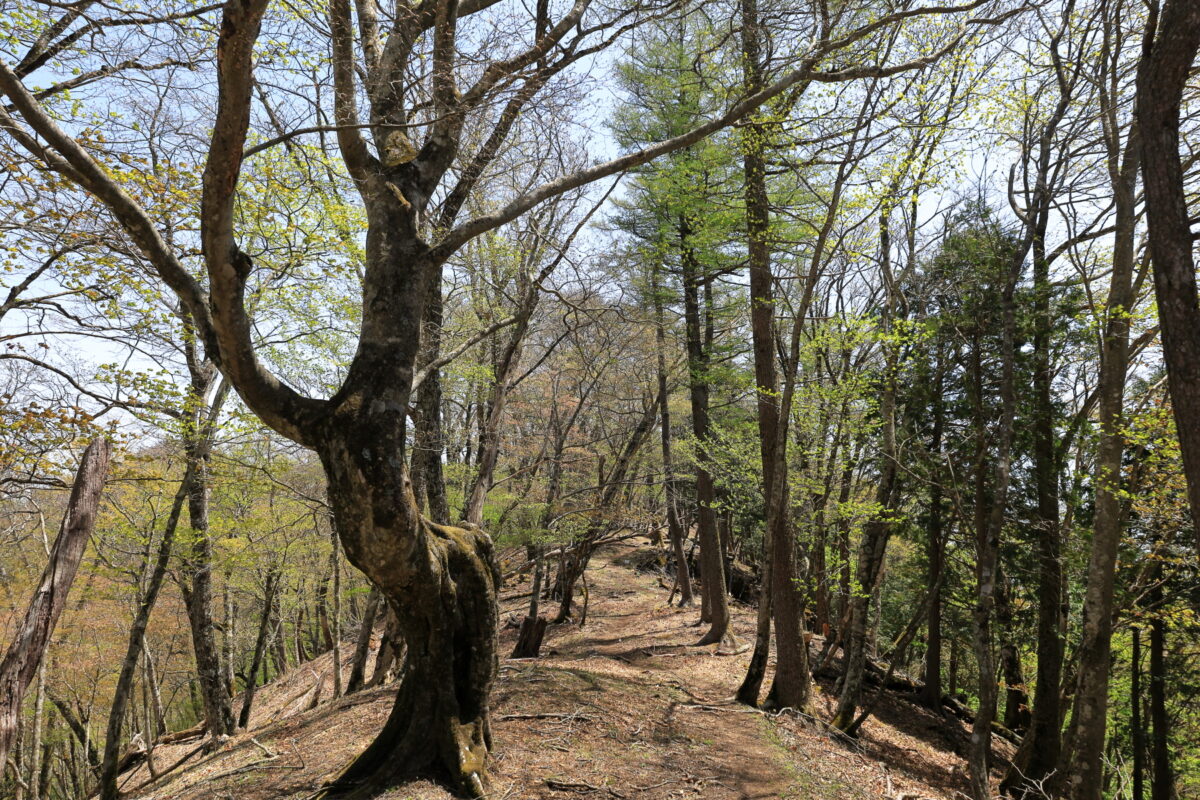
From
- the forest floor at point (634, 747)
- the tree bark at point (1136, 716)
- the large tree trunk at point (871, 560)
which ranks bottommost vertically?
the tree bark at point (1136, 716)

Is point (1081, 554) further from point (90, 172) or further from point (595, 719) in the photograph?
point (90, 172)

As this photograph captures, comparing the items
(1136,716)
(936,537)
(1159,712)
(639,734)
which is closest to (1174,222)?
(639,734)

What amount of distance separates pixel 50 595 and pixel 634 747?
5.18 meters

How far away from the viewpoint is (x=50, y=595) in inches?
160

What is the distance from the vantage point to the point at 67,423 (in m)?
7.45

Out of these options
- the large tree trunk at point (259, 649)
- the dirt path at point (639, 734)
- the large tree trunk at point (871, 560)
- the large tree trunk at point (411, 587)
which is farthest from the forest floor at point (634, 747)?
the large tree trunk at point (259, 649)

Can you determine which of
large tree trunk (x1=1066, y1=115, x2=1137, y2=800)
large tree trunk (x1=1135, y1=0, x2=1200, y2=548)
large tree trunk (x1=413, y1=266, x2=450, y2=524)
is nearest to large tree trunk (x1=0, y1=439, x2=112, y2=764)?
large tree trunk (x1=413, y1=266, x2=450, y2=524)

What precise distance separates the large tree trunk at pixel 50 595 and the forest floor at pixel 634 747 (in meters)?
2.15

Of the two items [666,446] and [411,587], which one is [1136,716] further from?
[411,587]

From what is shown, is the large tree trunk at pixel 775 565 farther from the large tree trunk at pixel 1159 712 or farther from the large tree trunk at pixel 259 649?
the large tree trunk at pixel 259 649

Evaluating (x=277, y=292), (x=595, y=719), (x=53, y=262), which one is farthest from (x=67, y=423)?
(x=595, y=719)

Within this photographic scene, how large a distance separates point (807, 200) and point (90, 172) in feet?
37.1

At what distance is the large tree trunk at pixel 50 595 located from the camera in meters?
3.78

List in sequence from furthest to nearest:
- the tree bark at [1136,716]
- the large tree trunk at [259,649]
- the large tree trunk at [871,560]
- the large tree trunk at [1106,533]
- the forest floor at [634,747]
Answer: the tree bark at [1136,716] < the large tree trunk at [259,649] < the large tree trunk at [871,560] < the large tree trunk at [1106,533] < the forest floor at [634,747]
